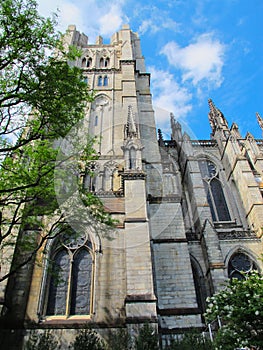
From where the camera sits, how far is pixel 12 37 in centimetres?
892

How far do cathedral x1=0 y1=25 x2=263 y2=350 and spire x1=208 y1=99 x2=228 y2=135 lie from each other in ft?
1.20

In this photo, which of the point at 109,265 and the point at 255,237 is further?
the point at 255,237

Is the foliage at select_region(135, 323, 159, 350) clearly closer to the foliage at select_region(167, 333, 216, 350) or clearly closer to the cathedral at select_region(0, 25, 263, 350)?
the cathedral at select_region(0, 25, 263, 350)

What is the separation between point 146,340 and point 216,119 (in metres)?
22.4

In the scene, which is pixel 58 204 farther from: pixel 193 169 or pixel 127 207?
pixel 193 169

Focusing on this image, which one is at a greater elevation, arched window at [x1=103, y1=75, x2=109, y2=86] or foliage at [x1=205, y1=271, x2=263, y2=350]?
arched window at [x1=103, y1=75, x2=109, y2=86]

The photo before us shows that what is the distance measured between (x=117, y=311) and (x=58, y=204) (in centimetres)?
437

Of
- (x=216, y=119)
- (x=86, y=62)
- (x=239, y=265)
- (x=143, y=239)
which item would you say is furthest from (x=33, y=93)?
(x=216, y=119)

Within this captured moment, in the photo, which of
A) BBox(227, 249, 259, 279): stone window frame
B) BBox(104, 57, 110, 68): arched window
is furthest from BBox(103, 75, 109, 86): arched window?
BBox(227, 249, 259, 279): stone window frame

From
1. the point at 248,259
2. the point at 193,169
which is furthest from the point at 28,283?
the point at 193,169

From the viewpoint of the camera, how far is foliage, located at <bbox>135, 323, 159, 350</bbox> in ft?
25.1

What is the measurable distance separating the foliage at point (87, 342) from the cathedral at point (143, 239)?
51 centimetres

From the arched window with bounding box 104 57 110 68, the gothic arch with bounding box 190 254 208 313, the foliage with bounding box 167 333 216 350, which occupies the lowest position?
the foliage with bounding box 167 333 216 350

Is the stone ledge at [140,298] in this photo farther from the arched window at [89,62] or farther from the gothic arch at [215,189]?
the arched window at [89,62]
